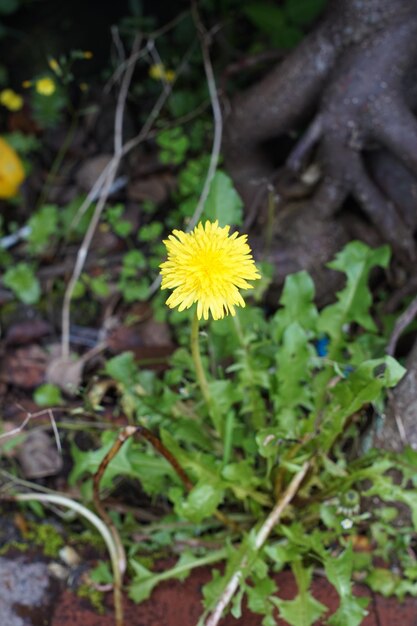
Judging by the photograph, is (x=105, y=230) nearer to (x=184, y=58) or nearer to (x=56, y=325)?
(x=56, y=325)

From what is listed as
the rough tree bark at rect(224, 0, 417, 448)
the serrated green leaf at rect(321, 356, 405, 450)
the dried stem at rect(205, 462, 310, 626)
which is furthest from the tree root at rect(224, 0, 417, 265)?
the dried stem at rect(205, 462, 310, 626)

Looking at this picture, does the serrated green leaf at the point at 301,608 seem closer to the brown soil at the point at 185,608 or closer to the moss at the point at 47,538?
the brown soil at the point at 185,608

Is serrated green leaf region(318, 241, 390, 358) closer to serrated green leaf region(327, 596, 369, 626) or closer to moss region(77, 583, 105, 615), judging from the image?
serrated green leaf region(327, 596, 369, 626)

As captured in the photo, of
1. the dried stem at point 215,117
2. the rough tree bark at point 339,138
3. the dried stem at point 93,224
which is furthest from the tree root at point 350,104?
the dried stem at point 93,224

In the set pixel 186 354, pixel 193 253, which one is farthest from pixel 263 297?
pixel 193 253

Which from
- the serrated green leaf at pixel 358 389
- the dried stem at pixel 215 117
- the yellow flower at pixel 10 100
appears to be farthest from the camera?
the yellow flower at pixel 10 100

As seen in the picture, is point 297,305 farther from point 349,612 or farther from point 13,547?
point 13,547

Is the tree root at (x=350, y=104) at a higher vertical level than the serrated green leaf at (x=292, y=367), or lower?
higher
